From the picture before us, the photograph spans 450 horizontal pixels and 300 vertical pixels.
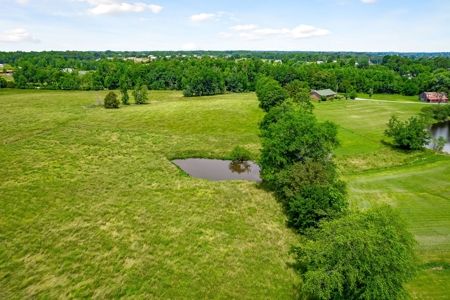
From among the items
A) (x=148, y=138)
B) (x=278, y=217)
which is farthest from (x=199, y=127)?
(x=278, y=217)

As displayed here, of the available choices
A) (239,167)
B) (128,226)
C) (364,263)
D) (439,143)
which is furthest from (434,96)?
(128,226)

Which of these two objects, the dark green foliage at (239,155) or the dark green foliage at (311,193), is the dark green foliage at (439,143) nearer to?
the dark green foliage at (311,193)

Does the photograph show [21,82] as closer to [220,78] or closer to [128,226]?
[220,78]

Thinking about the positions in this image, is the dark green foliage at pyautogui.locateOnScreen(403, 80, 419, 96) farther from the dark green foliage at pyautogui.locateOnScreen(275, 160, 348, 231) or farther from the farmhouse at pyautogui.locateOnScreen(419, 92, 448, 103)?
the dark green foliage at pyautogui.locateOnScreen(275, 160, 348, 231)

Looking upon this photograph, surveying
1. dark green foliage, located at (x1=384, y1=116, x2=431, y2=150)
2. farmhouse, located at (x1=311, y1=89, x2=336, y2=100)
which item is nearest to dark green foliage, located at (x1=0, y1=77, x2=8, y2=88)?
farmhouse, located at (x1=311, y1=89, x2=336, y2=100)

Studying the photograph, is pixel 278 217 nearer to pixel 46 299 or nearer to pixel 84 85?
pixel 46 299

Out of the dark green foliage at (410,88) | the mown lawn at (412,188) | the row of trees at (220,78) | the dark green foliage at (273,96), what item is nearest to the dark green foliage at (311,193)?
the mown lawn at (412,188)

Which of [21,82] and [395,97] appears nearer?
[395,97]
